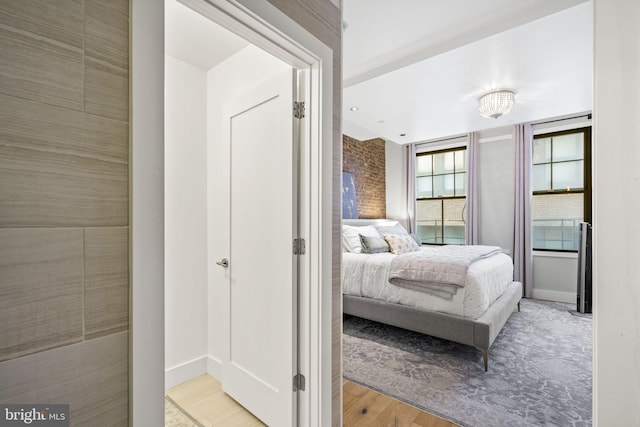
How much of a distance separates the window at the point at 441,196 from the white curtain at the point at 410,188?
0.13 meters

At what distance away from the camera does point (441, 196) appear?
5664 mm

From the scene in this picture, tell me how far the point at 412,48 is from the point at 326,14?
1364 mm

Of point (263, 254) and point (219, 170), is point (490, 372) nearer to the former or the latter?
point (263, 254)

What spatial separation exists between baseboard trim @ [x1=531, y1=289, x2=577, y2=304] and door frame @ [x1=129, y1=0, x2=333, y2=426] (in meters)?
4.46

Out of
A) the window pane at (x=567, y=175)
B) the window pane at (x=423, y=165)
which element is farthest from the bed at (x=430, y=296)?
the window pane at (x=423, y=165)

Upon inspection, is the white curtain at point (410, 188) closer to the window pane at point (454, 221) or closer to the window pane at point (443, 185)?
the window pane at point (443, 185)

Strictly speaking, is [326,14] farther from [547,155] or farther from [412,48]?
[547,155]

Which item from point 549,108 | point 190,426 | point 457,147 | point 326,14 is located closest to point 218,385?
point 190,426

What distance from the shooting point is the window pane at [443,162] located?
5.56 meters

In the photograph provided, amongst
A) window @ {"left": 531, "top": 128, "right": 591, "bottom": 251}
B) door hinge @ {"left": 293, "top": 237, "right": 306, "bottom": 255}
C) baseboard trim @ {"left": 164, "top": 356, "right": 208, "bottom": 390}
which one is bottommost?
baseboard trim @ {"left": 164, "top": 356, "right": 208, "bottom": 390}

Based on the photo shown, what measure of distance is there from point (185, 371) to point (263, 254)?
1.27 meters

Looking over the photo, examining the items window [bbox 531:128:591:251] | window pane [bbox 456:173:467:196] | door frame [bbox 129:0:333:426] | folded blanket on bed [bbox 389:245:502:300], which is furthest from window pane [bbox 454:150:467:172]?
door frame [bbox 129:0:333:426]

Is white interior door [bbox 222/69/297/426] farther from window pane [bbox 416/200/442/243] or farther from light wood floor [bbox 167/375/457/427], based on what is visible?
window pane [bbox 416/200/442/243]

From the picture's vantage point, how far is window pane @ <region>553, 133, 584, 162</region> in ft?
14.4
